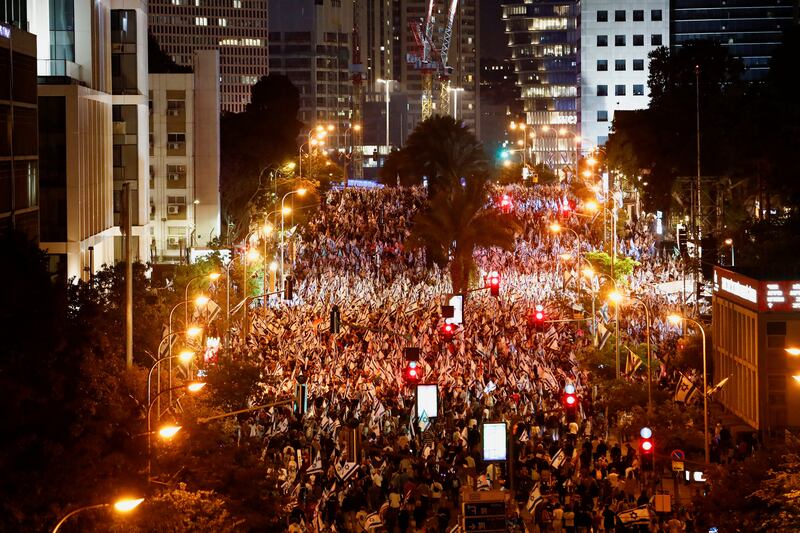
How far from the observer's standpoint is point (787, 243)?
44.4 m

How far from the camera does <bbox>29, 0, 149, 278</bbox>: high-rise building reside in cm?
4438

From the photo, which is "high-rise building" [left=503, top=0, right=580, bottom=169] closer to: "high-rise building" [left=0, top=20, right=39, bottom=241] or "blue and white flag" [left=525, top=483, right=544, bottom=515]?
"high-rise building" [left=0, top=20, right=39, bottom=241]

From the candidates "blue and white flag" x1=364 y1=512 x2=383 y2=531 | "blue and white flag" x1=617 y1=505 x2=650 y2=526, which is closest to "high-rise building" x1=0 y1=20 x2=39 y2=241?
"blue and white flag" x1=364 y1=512 x2=383 y2=531

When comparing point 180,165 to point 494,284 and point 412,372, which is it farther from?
point 412,372

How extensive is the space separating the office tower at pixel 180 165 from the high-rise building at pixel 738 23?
8477 centimetres

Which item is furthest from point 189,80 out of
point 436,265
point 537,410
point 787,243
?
point 537,410

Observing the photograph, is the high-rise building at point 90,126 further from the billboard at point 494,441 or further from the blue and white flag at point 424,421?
the billboard at point 494,441

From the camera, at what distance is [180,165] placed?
7631 cm

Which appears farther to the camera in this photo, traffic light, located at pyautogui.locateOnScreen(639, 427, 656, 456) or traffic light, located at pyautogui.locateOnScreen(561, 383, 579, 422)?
traffic light, located at pyautogui.locateOnScreen(561, 383, 579, 422)

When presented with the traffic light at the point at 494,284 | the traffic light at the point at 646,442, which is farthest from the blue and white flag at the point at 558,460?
the traffic light at the point at 494,284

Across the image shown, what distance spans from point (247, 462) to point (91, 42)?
28.7m

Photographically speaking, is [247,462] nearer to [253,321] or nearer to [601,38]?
[253,321]

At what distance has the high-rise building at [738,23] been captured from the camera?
5955 inches

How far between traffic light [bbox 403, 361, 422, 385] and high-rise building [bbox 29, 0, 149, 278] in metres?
10.6
